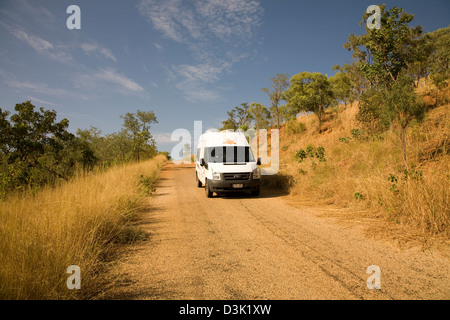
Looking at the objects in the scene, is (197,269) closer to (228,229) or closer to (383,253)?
(228,229)

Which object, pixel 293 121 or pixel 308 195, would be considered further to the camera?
pixel 293 121

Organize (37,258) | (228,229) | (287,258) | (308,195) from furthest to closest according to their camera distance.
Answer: (308,195)
(228,229)
(287,258)
(37,258)

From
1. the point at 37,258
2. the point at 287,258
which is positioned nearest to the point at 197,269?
the point at 287,258

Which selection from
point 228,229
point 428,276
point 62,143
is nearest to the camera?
point 428,276

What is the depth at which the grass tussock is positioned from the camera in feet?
14.2

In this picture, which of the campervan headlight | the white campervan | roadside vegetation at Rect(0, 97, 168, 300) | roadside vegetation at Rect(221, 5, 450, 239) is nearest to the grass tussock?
roadside vegetation at Rect(221, 5, 450, 239)

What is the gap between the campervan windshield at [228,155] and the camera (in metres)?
10.2

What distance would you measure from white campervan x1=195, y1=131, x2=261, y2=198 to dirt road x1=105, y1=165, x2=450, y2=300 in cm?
353

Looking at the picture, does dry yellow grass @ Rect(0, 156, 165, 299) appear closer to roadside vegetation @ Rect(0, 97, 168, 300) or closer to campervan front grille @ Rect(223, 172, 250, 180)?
roadside vegetation @ Rect(0, 97, 168, 300)

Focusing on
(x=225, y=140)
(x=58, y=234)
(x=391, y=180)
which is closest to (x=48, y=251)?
(x=58, y=234)

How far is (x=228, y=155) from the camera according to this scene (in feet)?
34.4
